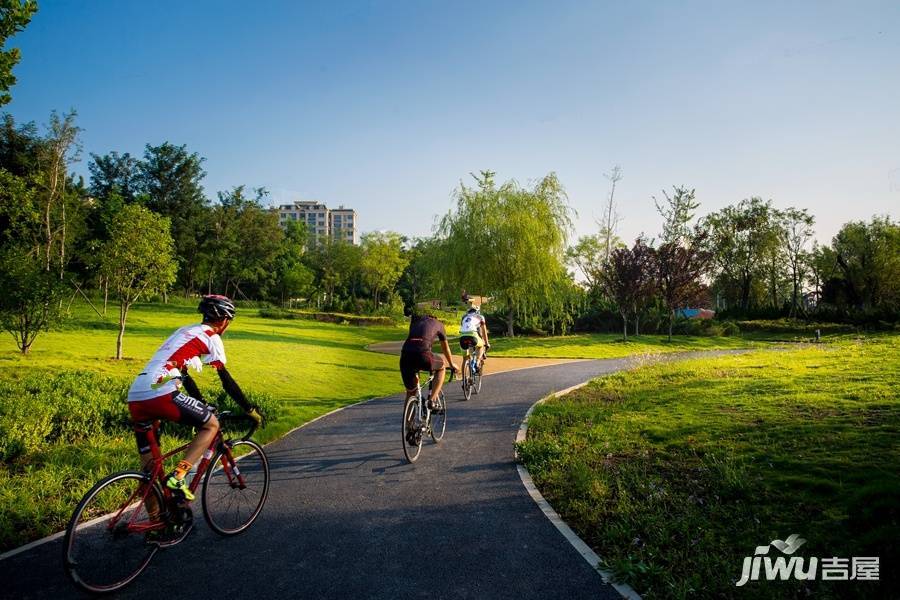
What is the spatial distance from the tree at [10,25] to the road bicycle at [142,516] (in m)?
7.74

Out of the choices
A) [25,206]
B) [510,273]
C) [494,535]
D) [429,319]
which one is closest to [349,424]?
Answer: [429,319]

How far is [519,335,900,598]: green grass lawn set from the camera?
400 cm

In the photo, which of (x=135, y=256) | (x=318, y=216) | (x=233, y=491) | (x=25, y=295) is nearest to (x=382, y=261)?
(x=135, y=256)

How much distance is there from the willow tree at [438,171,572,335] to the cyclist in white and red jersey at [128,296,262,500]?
1025 inches

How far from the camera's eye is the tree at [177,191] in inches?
2126

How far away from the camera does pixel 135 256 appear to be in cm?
1664

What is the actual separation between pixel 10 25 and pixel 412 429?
931cm

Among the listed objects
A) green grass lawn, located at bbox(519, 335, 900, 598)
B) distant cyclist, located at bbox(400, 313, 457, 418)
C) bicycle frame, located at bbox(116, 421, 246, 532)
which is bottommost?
green grass lawn, located at bbox(519, 335, 900, 598)

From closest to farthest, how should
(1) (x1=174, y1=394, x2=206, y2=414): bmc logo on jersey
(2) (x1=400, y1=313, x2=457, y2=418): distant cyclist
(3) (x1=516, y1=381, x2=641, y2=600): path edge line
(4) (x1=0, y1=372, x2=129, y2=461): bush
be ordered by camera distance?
(3) (x1=516, y1=381, x2=641, y2=600): path edge line < (1) (x1=174, y1=394, x2=206, y2=414): bmc logo on jersey < (4) (x1=0, y1=372, x2=129, y2=461): bush < (2) (x1=400, y1=313, x2=457, y2=418): distant cyclist

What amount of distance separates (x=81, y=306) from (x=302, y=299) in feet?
128

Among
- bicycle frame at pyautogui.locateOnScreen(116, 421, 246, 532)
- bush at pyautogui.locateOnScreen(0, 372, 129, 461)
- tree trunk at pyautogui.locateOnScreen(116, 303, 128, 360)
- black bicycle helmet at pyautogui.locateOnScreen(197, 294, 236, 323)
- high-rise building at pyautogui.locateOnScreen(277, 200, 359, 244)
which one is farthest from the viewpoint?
high-rise building at pyautogui.locateOnScreen(277, 200, 359, 244)

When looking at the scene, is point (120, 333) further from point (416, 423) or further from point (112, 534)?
point (112, 534)

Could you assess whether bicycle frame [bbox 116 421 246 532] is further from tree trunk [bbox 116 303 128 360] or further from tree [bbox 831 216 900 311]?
tree [bbox 831 216 900 311]

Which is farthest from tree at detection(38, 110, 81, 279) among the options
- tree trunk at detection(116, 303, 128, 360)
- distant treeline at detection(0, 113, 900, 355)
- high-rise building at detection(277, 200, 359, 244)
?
high-rise building at detection(277, 200, 359, 244)
